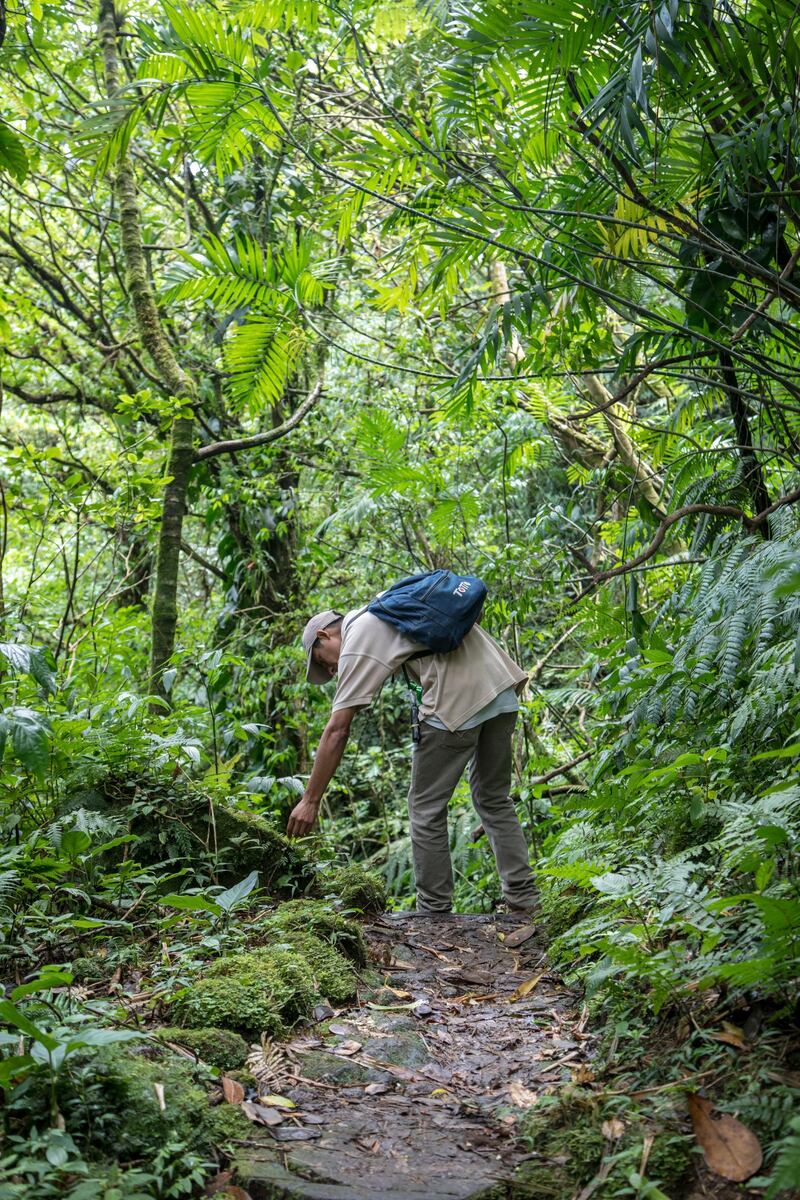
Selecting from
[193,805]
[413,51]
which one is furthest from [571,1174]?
[413,51]

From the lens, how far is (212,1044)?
9.01 ft

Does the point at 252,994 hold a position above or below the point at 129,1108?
below

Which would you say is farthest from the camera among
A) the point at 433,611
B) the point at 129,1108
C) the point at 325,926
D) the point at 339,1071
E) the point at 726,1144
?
the point at 433,611

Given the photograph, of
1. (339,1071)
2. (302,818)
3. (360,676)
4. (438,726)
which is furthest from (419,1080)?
(438,726)

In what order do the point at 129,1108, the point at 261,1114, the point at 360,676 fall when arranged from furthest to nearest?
1. the point at 360,676
2. the point at 261,1114
3. the point at 129,1108

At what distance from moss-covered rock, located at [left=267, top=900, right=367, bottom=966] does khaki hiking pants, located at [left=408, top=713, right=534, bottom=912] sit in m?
1.10

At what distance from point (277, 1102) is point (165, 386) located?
538 centimetres

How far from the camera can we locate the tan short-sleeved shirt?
472 centimetres

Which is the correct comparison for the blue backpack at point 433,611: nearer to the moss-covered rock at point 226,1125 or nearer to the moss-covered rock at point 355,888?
the moss-covered rock at point 355,888

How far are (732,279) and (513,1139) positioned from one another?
3.19m

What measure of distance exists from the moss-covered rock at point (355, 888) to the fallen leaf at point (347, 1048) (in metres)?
1.44

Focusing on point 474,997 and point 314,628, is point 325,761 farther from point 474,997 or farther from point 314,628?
point 474,997

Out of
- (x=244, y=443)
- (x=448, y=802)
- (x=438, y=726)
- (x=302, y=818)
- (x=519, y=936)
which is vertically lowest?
(x=519, y=936)

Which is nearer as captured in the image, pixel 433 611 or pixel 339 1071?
pixel 339 1071
